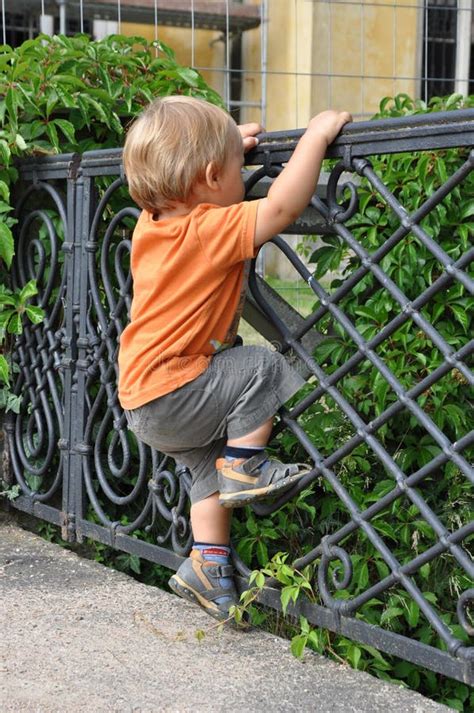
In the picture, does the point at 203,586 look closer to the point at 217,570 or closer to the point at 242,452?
the point at 217,570

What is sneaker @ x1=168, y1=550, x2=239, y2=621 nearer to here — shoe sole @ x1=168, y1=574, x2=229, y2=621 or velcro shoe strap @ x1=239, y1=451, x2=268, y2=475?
shoe sole @ x1=168, y1=574, x2=229, y2=621

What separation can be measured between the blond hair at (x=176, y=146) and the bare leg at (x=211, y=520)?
0.74 meters

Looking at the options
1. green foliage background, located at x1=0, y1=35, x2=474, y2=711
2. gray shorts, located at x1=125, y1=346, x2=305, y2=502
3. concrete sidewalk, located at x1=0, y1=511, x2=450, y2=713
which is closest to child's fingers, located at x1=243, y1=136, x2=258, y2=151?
green foliage background, located at x1=0, y1=35, x2=474, y2=711

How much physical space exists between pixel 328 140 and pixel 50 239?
1333 mm

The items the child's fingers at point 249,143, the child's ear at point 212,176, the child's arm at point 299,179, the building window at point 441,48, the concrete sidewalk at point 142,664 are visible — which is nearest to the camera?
the concrete sidewalk at point 142,664

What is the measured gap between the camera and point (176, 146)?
2.34 m

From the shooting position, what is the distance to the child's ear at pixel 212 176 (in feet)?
7.73

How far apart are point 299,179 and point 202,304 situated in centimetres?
36

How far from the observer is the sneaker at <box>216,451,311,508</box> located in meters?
2.43

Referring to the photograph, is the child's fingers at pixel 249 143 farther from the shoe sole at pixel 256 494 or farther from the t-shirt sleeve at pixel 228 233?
the shoe sole at pixel 256 494

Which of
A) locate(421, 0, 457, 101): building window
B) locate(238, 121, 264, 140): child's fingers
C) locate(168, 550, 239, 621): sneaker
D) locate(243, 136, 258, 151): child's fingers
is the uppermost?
locate(421, 0, 457, 101): building window

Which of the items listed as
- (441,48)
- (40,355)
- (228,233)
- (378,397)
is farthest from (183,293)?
(441,48)

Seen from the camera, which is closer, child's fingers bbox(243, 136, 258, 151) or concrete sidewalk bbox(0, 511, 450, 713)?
concrete sidewalk bbox(0, 511, 450, 713)

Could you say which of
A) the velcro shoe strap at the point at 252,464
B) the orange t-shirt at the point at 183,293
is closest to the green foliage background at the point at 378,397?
the velcro shoe strap at the point at 252,464
